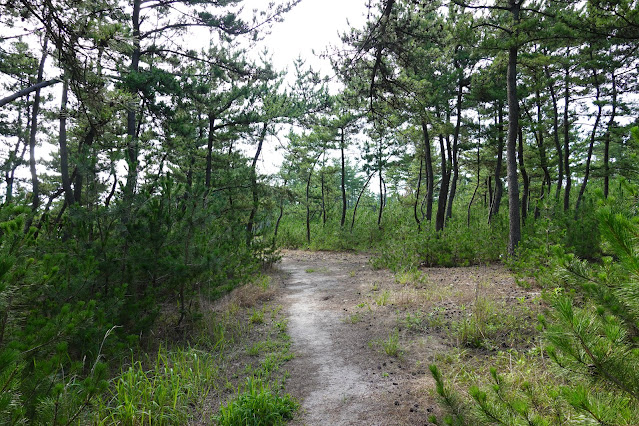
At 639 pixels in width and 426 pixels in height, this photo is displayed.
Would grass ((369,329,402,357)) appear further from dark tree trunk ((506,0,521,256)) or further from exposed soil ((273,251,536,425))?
dark tree trunk ((506,0,521,256))

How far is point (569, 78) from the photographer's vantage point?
44.5 ft

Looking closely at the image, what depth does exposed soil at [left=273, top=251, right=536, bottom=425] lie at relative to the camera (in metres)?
3.13

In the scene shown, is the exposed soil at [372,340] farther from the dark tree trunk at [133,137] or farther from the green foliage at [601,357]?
the dark tree trunk at [133,137]

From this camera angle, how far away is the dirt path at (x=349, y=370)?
3037 mm

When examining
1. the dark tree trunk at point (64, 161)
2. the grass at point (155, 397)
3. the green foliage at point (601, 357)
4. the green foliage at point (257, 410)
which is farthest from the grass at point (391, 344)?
the dark tree trunk at point (64, 161)

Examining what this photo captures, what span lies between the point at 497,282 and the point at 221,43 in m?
9.91

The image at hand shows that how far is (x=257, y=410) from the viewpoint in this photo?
2990mm

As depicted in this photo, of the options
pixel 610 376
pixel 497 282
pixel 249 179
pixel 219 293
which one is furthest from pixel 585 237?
pixel 249 179

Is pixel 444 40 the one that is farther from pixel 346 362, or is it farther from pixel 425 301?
pixel 346 362

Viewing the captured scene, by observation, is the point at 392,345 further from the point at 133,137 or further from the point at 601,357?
the point at 133,137

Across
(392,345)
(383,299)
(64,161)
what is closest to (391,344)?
(392,345)

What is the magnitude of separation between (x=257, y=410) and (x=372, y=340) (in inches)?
88.1

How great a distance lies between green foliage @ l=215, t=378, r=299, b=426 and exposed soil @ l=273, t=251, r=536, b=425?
0.15m

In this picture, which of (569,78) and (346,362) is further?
(569,78)
